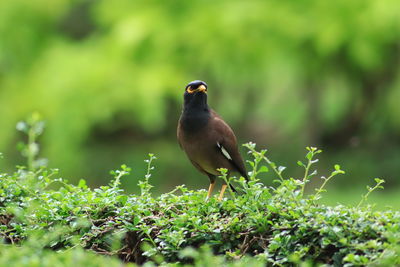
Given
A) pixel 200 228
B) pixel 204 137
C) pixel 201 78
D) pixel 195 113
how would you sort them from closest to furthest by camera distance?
pixel 200 228, pixel 204 137, pixel 195 113, pixel 201 78

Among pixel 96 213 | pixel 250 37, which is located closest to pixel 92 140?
pixel 250 37

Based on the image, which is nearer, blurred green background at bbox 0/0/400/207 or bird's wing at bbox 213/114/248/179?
bird's wing at bbox 213/114/248/179

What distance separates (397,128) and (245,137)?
3073 mm

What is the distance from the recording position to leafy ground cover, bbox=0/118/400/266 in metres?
3.54

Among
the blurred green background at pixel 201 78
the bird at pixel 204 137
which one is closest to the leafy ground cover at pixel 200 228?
the bird at pixel 204 137

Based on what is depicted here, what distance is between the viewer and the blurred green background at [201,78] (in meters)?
13.1

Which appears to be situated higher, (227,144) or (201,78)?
(201,78)

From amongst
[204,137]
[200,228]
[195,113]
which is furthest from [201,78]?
[200,228]

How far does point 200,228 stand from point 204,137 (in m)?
1.87

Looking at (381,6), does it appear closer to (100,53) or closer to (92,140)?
(100,53)

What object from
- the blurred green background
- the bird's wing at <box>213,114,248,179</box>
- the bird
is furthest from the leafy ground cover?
the blurred green background

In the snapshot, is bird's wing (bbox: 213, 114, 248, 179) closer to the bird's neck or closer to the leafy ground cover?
the bird's neck

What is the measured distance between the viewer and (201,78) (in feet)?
48.5

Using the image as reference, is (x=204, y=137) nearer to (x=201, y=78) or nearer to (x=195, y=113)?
(x=195, y=113)
